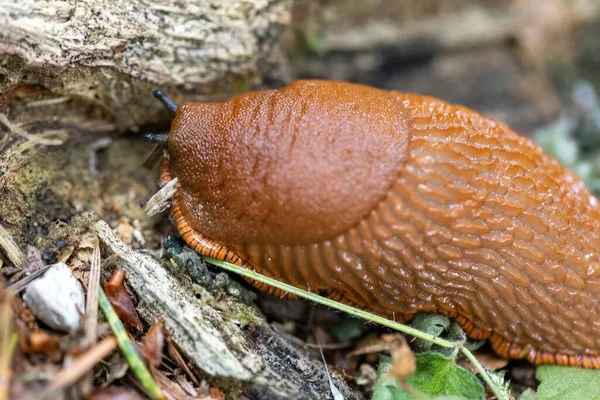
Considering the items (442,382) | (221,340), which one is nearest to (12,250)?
(221,340)

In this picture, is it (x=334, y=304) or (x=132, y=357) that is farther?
(x=334, y=304)

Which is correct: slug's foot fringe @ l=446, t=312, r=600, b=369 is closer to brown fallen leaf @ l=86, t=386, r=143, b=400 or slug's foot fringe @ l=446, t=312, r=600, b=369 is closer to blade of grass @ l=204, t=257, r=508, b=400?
blade of grass @ l=204, t=257, r=508, b=400

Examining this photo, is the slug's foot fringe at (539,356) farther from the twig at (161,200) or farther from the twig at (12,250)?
the twig at (12,250)

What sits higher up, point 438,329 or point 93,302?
point 93,302

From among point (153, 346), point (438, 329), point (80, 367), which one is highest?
point (80, 367)

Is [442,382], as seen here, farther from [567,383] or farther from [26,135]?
[26,135]

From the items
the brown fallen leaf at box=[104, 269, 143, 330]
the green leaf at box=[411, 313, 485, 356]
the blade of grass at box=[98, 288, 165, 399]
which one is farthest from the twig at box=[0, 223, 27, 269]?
the green leaf at box=[411, 313, 485, 356]
